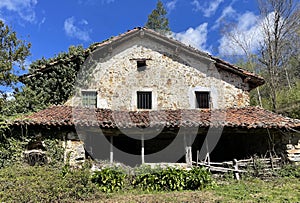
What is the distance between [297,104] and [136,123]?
14.2 meters

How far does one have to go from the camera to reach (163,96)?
1569cm

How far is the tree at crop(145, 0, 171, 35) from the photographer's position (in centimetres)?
3634

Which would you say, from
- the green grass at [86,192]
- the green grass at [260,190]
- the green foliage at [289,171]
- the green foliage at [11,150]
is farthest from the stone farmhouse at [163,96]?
the green grass at [86,192]

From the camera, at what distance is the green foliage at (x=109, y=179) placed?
9.94 m

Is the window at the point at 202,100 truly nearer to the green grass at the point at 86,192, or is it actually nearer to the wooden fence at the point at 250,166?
the wooden fence at the point at 250,166

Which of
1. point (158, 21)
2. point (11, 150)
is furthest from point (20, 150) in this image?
point (158, 21)

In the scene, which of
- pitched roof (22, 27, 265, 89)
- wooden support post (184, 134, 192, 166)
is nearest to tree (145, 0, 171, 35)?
pitched roof (22, 27, 265, 89)

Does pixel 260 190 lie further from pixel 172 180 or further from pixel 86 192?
pixel 86 192

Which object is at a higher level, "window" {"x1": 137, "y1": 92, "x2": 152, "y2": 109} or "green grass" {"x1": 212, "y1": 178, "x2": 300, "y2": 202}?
"window" {"x1": 137, "y1": 92, "x2": 152, "y2": 109}

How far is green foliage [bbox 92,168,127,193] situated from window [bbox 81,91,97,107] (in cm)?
572

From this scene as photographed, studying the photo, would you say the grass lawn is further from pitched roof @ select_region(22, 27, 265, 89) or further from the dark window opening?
the dark window opening

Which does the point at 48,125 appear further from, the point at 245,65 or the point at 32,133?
the point at 245,65

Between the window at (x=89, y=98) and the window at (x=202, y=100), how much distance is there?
572cm

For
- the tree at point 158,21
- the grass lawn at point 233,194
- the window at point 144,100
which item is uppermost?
the tree at point 158,21
